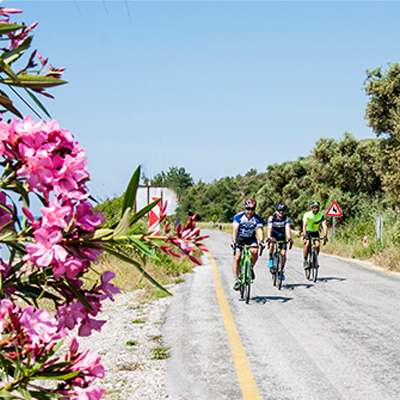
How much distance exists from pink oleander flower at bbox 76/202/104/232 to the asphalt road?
359cm

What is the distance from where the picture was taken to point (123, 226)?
1130 millimetres

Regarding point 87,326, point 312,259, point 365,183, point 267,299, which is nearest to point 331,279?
point 312,259

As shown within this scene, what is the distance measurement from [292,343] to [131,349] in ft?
6.72

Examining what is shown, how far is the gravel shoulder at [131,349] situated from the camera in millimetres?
4434

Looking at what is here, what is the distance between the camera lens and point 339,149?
1329 inches

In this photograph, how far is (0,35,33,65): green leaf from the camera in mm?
1300

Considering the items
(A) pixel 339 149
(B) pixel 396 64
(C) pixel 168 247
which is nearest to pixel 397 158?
(B) pixel 396 64

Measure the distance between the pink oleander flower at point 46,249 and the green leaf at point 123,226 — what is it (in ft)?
0.40

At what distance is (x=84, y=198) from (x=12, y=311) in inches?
12.5

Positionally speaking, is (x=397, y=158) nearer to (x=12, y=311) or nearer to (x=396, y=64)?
(x=396, y=64)

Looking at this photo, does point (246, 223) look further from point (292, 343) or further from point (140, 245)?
point (140, 245)

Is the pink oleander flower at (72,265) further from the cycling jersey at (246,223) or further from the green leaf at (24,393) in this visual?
the cycling jersey at (246,223)

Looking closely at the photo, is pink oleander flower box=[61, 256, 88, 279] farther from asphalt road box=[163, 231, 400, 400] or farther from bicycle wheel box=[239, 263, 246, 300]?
bicycle wheel box=[239, 263, 246, 300]

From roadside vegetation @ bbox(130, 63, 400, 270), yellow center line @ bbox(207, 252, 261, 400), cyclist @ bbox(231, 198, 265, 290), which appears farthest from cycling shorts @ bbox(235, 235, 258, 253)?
roadside vegetation @ bbox(130, 63, 400, 270)
